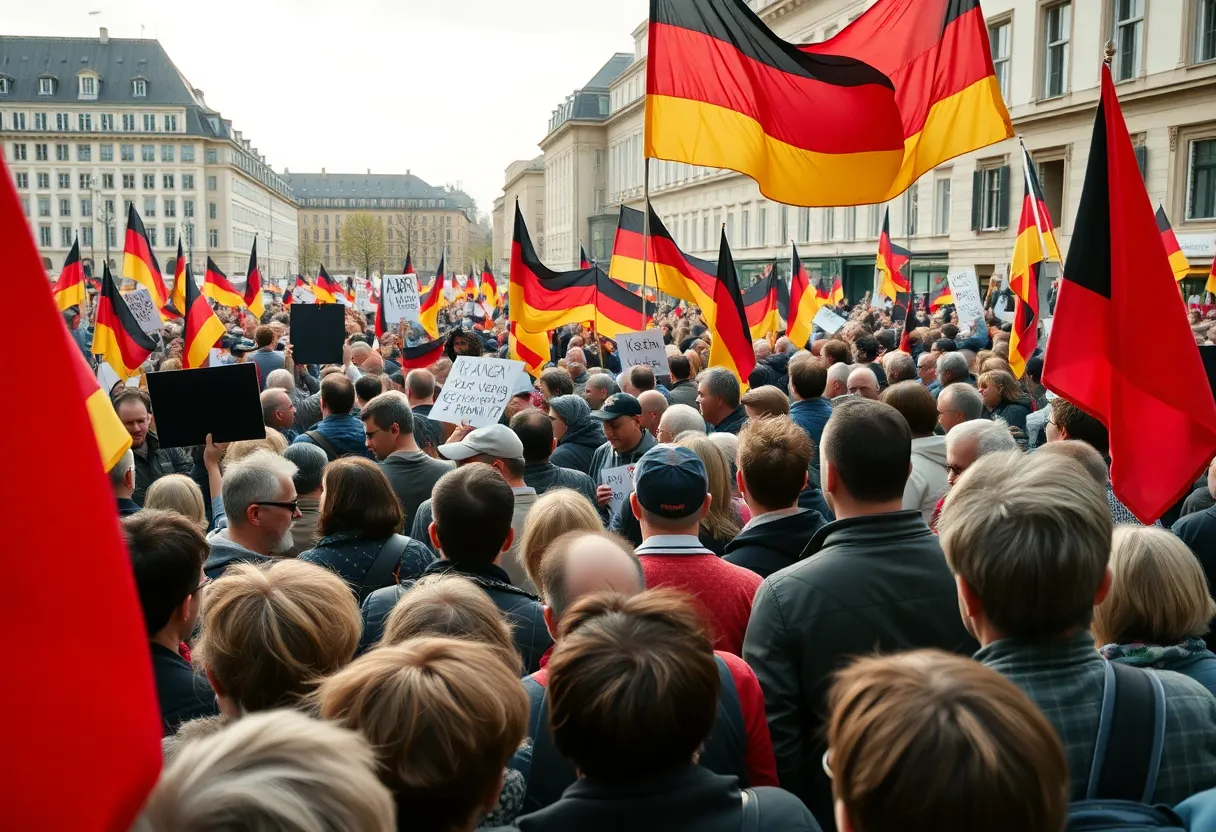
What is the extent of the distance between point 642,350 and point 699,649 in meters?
7.52

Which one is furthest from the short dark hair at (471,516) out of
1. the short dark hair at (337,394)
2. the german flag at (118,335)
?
the german flag at (118,335)

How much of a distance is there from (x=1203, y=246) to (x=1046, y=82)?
28.9ft

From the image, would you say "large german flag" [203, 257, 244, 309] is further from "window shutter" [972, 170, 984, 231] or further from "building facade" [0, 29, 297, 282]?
"building facade" [0, 29, 297, 282]

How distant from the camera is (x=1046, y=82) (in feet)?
103

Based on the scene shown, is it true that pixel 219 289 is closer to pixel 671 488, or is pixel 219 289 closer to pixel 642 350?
pixel 642 350

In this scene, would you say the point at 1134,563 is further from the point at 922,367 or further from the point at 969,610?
the point at 922,367

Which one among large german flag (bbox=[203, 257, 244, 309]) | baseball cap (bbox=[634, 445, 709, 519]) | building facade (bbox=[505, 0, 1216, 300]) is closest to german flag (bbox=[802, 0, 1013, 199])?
baseball cap (bbox=[634, 445, 709, 519])

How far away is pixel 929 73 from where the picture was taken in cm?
755

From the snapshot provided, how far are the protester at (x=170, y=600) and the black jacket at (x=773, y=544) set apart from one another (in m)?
1.94

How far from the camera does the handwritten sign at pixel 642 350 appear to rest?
9.64 m

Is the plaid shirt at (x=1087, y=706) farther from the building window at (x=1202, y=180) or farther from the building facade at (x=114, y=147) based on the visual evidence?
the building facade at (x=114, y=147)

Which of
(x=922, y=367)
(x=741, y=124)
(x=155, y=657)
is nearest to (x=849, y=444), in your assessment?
(x=155, y=657)

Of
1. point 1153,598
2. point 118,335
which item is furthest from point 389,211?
point 1153,598

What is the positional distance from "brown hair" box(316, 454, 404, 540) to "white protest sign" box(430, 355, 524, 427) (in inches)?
114
